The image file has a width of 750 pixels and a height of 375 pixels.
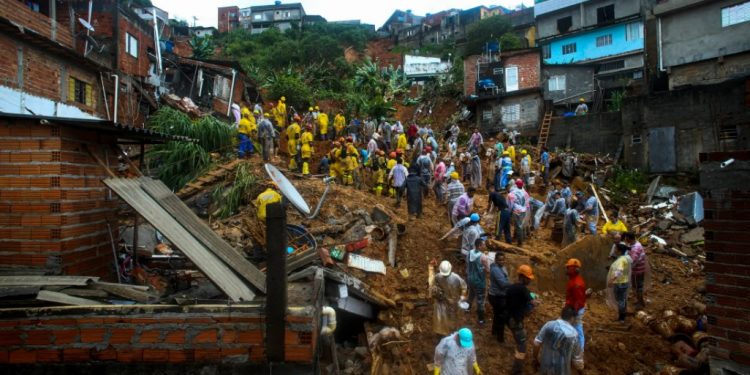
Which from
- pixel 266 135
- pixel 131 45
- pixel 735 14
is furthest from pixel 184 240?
pixel 735 14

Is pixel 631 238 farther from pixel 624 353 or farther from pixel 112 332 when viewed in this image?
pixel 112 332

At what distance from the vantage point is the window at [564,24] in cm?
3288

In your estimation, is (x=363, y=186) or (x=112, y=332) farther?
(x=363, y=186)

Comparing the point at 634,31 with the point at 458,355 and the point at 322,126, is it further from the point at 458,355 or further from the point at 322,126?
the point at 458,355

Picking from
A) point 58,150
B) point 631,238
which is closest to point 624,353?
point 631,238

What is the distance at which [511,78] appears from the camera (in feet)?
92.6

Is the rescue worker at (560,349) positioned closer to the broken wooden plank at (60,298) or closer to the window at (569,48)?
the broken wooden plank at (60,298)

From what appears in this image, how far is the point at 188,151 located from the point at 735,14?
23.7 meters

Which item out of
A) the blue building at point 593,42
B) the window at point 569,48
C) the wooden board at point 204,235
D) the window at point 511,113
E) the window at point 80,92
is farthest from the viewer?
the window at point 569,48

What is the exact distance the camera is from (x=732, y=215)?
3.70m

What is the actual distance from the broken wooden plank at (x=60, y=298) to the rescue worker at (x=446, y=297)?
4974mm

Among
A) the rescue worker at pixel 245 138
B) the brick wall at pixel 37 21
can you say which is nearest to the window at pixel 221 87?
the brick wall at pixel 37 21

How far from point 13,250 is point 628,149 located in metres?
21.8

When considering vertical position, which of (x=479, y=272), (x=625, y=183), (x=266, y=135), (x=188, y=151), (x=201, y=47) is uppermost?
(x=201, y=47)
